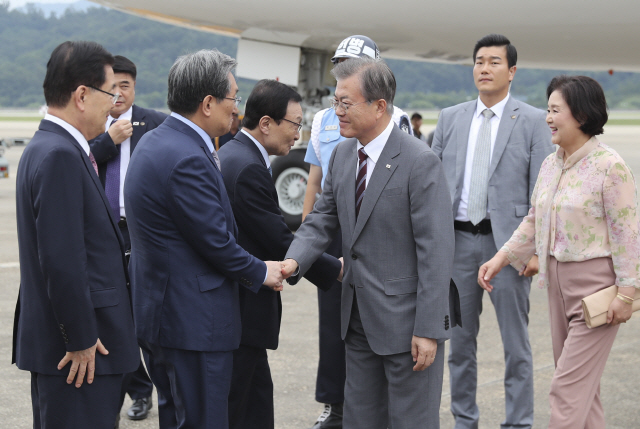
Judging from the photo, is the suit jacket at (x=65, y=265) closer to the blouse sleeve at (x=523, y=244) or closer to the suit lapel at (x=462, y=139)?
the blouse sleeve at (x=523, y=244)

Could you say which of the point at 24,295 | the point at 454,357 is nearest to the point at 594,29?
the point at 454,357

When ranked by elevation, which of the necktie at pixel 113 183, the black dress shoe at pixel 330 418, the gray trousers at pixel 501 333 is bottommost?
the black dress shoe at pixel 330 418

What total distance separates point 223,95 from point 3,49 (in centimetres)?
13489

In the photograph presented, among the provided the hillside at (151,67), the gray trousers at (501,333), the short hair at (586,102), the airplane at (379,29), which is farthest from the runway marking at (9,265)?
the hillside at (151,67)

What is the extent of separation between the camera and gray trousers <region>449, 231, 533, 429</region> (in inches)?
147

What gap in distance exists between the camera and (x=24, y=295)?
2.44m

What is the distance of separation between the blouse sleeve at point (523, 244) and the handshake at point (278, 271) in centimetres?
105

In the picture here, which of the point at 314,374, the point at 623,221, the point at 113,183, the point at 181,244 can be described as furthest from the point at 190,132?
the point at 314,374

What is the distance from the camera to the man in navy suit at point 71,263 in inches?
90.0

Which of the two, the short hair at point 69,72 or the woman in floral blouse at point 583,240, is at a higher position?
the short hair at point 69,72

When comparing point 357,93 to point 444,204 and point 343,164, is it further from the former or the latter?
point 444,204

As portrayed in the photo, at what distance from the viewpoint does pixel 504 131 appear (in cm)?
385

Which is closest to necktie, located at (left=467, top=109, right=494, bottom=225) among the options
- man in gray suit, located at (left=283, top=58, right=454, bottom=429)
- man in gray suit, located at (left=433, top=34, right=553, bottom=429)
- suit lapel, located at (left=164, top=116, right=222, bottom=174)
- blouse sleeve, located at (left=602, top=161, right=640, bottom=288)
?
Answer: man in gray suit, located at (left=433, top=34, right=553, bottom=429)

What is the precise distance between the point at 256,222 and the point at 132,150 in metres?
1.25
